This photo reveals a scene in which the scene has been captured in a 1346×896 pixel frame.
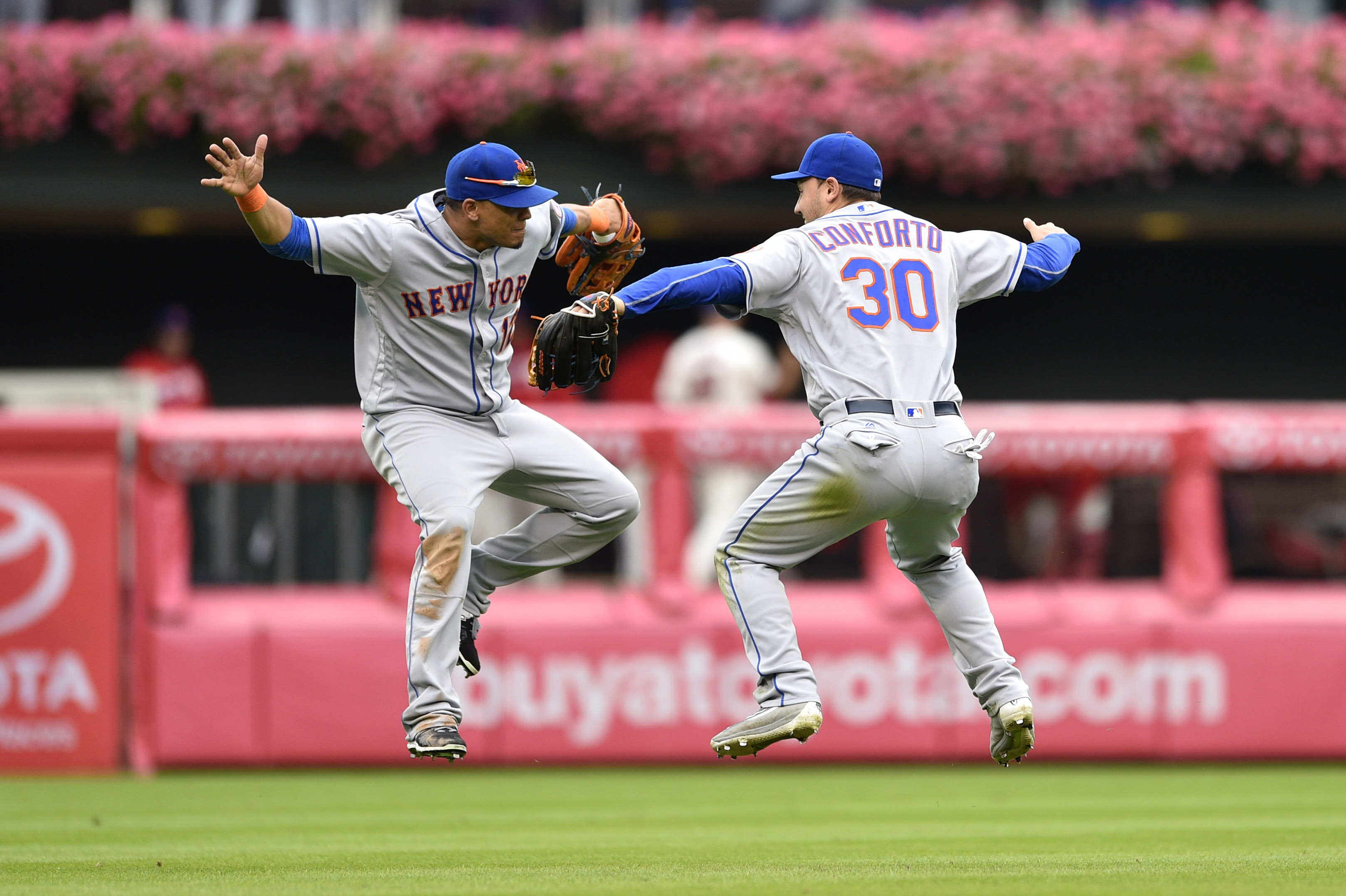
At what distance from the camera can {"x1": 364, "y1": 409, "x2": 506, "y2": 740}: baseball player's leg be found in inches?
231

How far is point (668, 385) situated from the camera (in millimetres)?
12180

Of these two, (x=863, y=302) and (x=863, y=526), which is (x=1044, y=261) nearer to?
(x=863, y=302)

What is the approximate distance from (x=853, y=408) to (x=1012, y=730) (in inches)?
47.1

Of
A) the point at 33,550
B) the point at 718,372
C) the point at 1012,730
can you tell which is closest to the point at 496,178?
the point at 1012,730

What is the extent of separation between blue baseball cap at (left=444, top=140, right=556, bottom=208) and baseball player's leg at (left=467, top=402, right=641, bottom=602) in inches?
32.6

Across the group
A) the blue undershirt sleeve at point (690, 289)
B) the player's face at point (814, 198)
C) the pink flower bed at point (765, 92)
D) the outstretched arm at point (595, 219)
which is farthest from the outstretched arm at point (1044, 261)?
the pink flower bed at point (765, 92)

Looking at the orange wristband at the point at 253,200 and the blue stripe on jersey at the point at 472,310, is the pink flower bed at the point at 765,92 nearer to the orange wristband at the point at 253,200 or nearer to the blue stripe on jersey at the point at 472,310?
the blue stripe on jersey at the point at 472,310

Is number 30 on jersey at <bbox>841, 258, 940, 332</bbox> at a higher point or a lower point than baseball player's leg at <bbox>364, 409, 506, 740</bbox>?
higher

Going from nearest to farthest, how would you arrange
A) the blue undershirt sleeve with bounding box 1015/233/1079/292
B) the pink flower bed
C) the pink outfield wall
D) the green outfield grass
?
the green outfield grass, the blue undershirt sleeve with bounding box 1015/233/1079/292, the pink outfield wall, the pink flower bed

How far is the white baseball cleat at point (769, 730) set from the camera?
5.40 m

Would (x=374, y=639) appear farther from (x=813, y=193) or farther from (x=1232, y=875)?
(x=1232, y=875)

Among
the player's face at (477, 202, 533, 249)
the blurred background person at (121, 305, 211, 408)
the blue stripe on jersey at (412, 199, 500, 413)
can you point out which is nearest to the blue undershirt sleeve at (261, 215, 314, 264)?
the blue stripe on jersey at (412, 199, 500, 413)

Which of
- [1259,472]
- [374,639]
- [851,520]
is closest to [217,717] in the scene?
[374,639]

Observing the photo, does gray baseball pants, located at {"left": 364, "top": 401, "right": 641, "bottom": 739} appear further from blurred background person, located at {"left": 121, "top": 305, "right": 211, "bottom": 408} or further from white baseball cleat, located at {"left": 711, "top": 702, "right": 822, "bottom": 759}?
blurred background person, located at {"left": 121, "top": 305, "right": 211, "bottom": 408}
